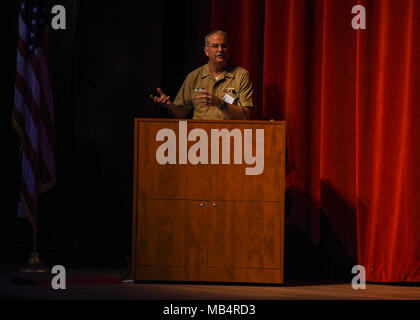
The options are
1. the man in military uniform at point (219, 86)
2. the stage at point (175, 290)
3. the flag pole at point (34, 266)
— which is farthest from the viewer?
the flag pole at point (34, 266)

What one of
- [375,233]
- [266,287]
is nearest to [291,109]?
[375,233]

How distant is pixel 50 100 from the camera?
15.6 ft

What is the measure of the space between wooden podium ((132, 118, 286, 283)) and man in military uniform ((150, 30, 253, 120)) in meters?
0.26

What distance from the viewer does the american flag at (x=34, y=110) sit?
4.64 m

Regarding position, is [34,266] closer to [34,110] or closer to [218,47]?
[34,110]

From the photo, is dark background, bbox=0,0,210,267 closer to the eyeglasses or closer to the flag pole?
the flag pole

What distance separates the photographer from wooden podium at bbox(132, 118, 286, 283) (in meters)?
3.99

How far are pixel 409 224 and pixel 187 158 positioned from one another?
156cm

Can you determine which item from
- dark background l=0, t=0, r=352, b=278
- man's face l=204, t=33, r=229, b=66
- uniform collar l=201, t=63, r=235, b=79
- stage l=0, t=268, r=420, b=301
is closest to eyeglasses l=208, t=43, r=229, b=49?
man's face l=204, t=33, r=229, b=66

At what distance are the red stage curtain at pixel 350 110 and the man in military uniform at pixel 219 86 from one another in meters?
0.47

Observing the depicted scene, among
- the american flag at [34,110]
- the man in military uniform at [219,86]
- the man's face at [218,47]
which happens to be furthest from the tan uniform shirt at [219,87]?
the american flag at [34,110]

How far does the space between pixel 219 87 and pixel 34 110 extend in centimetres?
135

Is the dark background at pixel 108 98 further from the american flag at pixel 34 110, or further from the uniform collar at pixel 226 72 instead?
the uniform collar at pixel 226 72

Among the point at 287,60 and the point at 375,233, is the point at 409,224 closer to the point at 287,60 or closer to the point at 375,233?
the point at 375,233
